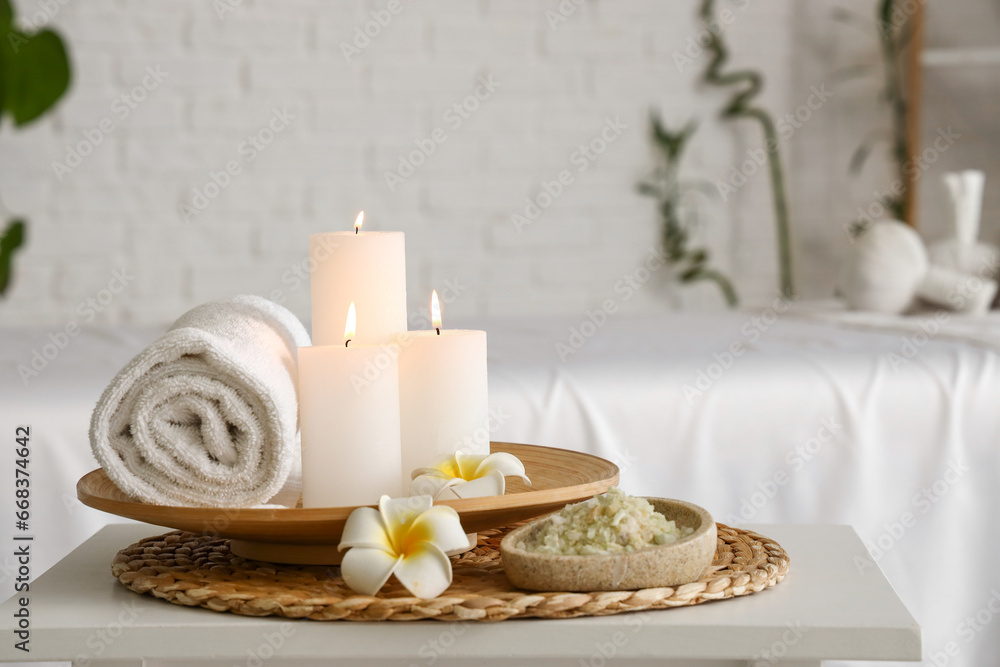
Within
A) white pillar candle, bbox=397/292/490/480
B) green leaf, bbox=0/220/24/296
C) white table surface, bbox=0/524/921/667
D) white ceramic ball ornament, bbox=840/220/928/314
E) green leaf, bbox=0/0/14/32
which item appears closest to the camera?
white table surface, bbox=0/524/921/667

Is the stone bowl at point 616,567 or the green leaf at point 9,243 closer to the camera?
the stone bowl at point 616,567

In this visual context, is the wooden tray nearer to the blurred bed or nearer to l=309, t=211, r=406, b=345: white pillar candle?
l=309, t=211, r=406, b=345: white pillar candle

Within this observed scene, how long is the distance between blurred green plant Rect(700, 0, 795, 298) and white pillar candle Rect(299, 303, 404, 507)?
2.58 meters

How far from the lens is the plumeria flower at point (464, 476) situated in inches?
27.0

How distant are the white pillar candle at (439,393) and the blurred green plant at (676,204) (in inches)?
95.6

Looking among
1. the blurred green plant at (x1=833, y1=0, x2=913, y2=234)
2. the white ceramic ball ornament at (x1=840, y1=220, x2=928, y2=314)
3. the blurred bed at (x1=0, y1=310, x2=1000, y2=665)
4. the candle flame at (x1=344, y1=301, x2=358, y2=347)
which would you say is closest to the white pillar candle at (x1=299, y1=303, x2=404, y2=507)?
the candle flame at (x1=344, y1=301, x2=358, y2=347)

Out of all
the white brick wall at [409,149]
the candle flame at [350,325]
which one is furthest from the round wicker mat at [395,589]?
the white brick wall at [409,149]

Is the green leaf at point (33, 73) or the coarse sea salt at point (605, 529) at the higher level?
the green leaf at point (33, 73)

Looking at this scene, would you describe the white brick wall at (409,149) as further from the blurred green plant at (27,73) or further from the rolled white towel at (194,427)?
the rolled white towel at (194,427)

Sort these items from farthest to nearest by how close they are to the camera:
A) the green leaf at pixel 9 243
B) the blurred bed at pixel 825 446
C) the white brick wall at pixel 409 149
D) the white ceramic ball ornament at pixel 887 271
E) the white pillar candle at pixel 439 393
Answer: the white brick wall at pixel 409 149
the green leaf at pixel 9 243
the white ceramic ball ornament at pixel 887 271
the blurred bed at pixel 825 446
the white pillar candle at pixel 439 393

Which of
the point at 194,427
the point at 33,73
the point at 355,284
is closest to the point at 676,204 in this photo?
the point at 33,73

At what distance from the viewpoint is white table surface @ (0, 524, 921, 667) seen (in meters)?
0.61

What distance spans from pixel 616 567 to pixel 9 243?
2.49 m

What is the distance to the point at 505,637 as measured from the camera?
613 millimetres
